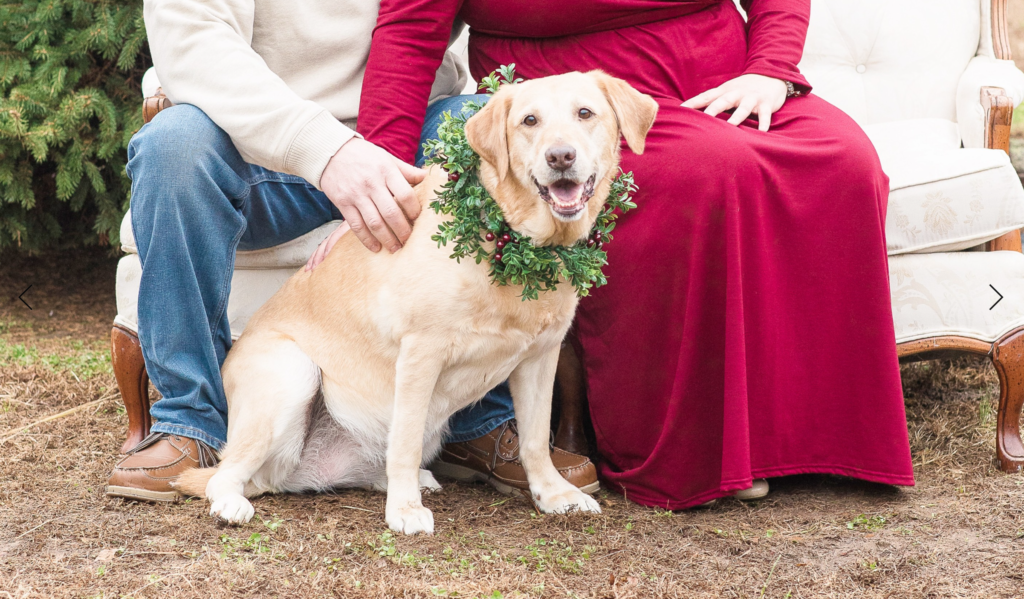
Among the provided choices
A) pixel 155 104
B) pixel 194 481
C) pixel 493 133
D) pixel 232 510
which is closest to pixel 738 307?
pixel 493 133

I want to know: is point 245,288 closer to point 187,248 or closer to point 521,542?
point 187,248

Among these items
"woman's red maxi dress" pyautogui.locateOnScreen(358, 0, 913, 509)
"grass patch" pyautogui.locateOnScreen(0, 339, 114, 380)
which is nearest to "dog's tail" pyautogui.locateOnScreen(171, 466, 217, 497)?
"woman's red maxi dress" pyautogui.locateOnScreen(358, 0, 913, 509)

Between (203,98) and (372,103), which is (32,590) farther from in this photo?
(372,103)

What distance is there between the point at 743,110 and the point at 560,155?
2.54ft

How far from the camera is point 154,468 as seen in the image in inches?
88.2

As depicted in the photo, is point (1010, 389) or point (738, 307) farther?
point (1010, 389)

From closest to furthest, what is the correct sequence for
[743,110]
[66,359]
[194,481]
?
[194,481], [743,110], [66,359]

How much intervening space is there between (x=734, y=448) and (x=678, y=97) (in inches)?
42.3

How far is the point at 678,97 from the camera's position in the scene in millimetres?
2574

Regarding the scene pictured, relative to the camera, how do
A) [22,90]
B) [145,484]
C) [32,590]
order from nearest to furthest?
[32,590] < [145,484] < [22,90]

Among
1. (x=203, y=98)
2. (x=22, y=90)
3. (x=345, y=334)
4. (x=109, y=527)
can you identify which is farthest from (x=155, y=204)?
(x=22, y=90)

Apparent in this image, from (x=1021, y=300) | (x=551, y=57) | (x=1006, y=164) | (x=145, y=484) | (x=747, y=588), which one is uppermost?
(x=551, y=57)

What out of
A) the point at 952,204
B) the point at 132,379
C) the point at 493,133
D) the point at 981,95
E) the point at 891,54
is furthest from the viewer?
the point at 891,54

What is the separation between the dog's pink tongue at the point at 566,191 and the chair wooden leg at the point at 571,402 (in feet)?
2.65
